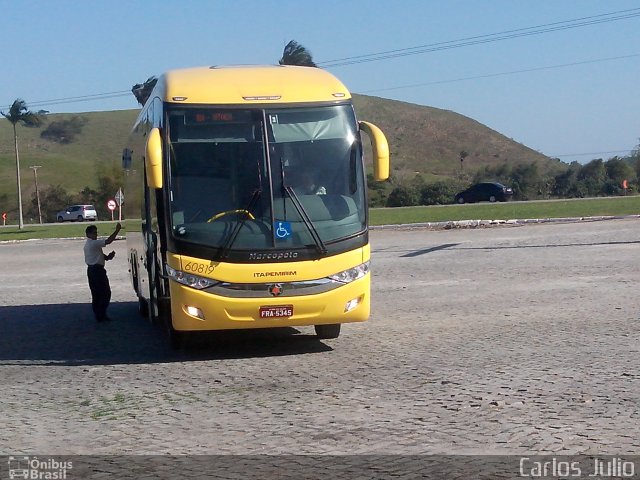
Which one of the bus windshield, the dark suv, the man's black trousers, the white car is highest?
the bus windshield

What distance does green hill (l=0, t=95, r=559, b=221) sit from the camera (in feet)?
406

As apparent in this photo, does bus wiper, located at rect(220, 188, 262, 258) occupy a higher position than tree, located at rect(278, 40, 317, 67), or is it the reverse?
tree, located at rect(278, 40, 317, 67)

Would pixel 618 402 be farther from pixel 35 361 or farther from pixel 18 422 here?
pixel 35 361

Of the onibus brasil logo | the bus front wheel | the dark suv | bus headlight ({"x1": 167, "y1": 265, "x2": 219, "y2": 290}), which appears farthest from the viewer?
the dark suv

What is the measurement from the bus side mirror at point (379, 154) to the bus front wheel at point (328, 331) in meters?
2.04

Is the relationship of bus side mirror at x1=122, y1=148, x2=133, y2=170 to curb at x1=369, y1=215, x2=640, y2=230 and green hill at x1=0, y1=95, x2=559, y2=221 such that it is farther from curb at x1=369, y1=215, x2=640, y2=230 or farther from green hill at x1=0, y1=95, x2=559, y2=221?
green hill at x1=0, y1=95, x2=559, y2=221

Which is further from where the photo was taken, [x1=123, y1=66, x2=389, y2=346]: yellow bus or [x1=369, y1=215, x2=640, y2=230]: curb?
[x1=369, y1=215, x2=640, y2=230]: curb

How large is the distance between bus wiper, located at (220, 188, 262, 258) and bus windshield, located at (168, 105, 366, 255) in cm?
1

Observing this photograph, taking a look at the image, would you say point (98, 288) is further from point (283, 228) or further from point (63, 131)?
point (63, 131)

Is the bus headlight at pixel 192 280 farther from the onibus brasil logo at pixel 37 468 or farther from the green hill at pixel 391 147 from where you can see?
the green hill at pixel 391 147

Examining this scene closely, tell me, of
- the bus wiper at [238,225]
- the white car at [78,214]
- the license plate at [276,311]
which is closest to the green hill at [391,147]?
the white car at [78,214]

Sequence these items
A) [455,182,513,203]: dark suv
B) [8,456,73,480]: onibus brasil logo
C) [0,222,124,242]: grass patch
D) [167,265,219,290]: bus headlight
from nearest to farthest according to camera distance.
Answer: [8,456,73,480]: onibus brasil logo < [167,265,219,290]: bus headlight < [0,222,124,242]: grass patch < [455,182,513,203]: dark suv

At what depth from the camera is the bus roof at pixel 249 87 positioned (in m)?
11.6

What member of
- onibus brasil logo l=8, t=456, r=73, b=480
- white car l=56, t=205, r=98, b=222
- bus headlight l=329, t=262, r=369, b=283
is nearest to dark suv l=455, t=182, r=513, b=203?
white car l=56, t=205, r=98, b=222
